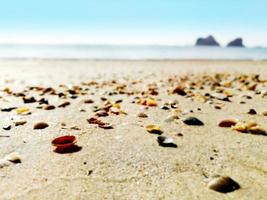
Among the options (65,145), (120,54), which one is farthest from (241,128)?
(120,54)

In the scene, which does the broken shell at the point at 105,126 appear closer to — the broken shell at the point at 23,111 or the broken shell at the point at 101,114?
the broken shell at the point at 101,114

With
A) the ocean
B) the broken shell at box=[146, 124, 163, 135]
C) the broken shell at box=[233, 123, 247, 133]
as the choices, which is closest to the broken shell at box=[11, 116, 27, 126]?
the broken shell at box=[146, 124, 163, 135]

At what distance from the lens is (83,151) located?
2617mm

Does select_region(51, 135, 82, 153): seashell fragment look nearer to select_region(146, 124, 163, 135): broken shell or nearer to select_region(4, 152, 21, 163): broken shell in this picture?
select_region(4, 152, 21, 163): broken shell

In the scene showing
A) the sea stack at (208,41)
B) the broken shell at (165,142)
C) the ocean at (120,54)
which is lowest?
the sea stack at (208,41)

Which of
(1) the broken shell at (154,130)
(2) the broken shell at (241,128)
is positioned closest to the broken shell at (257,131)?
(2) the broken shell at (241,128)

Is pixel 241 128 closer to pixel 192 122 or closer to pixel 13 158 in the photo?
pixel 192 122

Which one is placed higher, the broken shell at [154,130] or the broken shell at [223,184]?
the broken shell at [223,184]

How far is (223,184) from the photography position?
1.98m

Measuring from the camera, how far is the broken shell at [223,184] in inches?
77.5

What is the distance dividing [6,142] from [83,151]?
0.69 metres

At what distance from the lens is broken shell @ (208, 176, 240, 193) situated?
197 centimetres

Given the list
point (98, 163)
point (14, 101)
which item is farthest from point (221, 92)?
point (98, 163)

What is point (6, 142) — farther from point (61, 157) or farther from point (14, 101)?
point (14, 101)
